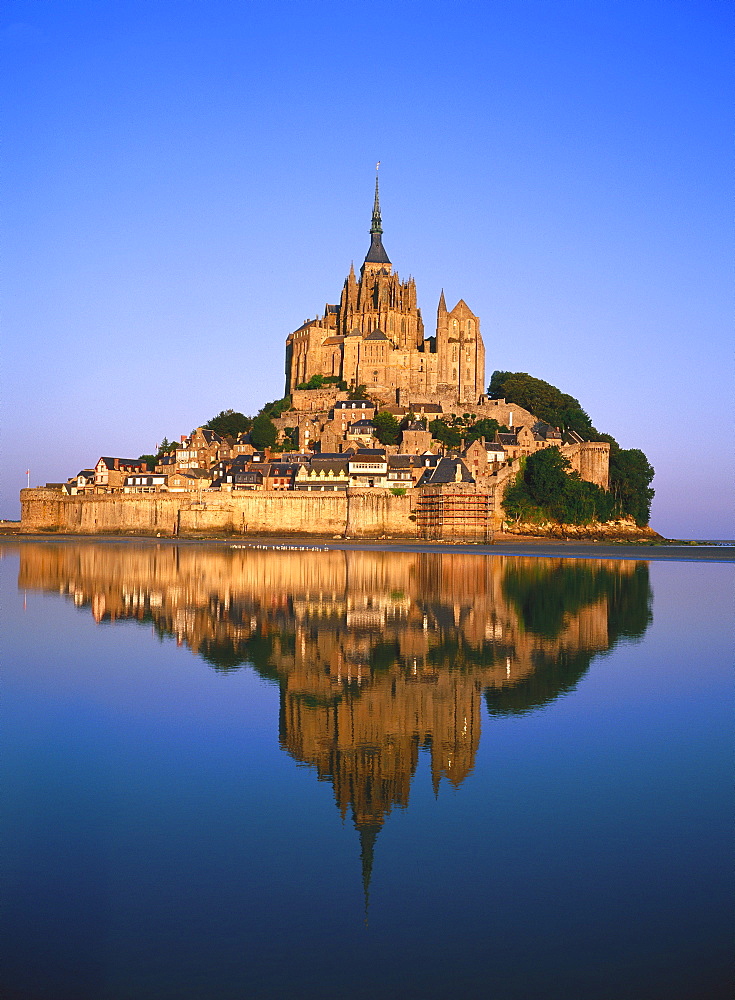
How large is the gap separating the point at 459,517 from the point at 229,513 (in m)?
18.8

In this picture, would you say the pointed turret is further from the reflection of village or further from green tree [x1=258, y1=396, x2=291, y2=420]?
the reflection of village

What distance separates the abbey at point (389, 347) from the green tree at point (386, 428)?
20.0ft

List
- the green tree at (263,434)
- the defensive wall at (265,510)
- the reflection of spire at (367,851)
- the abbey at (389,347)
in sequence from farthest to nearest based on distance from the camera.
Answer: the abbey at (389,347) → the green tree at (263,434) → the defensive wall at (265,510) → the reflection of spire at (367,851)

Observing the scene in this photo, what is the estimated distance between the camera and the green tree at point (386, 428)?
7981cm

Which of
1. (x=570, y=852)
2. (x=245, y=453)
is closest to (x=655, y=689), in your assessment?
(x=570, y=852)

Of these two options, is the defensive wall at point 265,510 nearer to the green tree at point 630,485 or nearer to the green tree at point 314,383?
the green tree at point 630,485

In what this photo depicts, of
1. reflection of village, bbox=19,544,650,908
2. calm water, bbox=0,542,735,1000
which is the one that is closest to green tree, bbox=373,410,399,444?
reflection of village, bbox=19,544,650,908

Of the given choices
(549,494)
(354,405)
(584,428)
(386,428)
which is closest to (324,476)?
(386,428)

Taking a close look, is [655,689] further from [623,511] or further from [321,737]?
[623,511]

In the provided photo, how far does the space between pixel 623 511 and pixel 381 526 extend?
68.8ft

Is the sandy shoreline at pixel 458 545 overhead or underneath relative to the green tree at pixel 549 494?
underneath

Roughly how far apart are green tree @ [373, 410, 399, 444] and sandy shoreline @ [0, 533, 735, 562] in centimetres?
1403

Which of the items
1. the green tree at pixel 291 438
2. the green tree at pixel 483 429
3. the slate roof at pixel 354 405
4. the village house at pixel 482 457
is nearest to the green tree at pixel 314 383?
the green tree at pixel 291 438

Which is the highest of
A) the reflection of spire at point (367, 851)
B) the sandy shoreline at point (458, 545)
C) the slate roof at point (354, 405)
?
the slate roof at point (354, 405)
